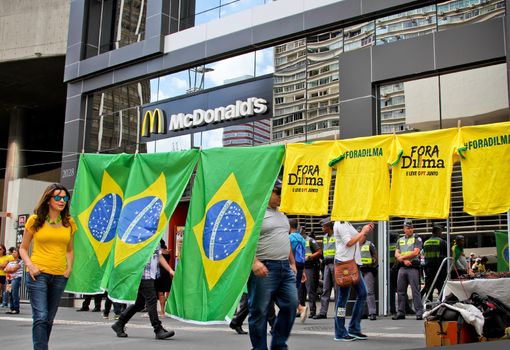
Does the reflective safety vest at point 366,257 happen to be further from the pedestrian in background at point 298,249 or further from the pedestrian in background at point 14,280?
the pedestrian in background at point 14,280

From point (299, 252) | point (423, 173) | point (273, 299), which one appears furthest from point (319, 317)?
point (273, 299)

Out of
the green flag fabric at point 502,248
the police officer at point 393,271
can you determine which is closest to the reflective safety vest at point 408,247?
the police officer at point 393,271

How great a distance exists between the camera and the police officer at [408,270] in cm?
1213

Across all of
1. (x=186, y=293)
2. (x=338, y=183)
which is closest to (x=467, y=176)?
(x=338, y=183)

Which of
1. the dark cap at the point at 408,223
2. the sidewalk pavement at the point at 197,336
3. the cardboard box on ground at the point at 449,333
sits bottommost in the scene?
the sidewalk pavement at the point at 197,336

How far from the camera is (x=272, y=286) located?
Result: 6254 mm

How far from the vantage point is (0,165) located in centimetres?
3606

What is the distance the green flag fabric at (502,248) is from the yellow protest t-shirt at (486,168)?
16.0 feet

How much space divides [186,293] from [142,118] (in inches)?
471

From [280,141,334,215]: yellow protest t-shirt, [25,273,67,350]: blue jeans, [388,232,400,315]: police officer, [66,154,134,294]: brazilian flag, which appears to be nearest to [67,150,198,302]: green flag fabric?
[66,154,134,294]: brazilian flag

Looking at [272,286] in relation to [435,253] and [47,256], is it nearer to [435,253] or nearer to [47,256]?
[47,256]

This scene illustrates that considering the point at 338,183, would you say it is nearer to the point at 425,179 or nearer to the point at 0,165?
the point at 425,179

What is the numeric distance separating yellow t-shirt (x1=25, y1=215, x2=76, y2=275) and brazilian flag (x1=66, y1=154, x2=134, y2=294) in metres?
2.05

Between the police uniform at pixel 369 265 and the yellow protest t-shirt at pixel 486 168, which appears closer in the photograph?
the yellow protest t-shirt at pixel 486 168
